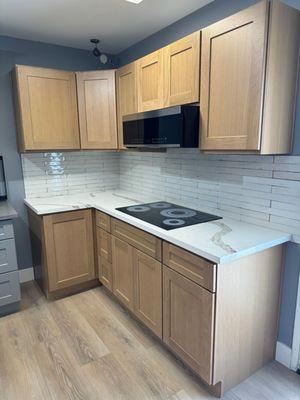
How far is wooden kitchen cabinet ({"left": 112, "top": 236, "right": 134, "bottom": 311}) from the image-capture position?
2.16 metres

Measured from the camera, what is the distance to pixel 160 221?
195 cm

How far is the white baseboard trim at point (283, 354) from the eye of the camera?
180 centimetres

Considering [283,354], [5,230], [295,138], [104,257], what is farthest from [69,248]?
[295,138]

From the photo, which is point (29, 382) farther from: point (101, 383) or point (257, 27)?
point (257, 27)

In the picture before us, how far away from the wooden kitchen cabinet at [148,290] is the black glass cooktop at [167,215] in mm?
256

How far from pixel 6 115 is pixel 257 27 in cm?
230

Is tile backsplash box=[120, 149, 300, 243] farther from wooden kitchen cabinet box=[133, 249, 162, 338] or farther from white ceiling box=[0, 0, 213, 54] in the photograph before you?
white ceiling box=[0, 0, 213, 54]

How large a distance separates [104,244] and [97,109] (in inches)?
51.0

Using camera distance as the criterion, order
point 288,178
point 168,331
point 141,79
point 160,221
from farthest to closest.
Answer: point 141,79 → point 160,221 → point 168,331 → point 288,178

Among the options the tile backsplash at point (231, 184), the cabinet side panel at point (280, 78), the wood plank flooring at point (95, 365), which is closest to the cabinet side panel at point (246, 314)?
the wood plank flooring at point (95, 365)

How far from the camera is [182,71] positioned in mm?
1829

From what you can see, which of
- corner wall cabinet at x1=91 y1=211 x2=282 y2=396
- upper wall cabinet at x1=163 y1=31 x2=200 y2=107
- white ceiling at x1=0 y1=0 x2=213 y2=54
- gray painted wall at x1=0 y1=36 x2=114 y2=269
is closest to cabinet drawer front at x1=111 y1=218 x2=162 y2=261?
corner wall cabinet at x1=91 y1=211 x2=282 y2=396

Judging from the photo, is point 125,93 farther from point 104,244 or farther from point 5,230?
point 5,230

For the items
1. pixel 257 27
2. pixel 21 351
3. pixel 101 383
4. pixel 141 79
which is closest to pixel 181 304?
pixel 101 383
